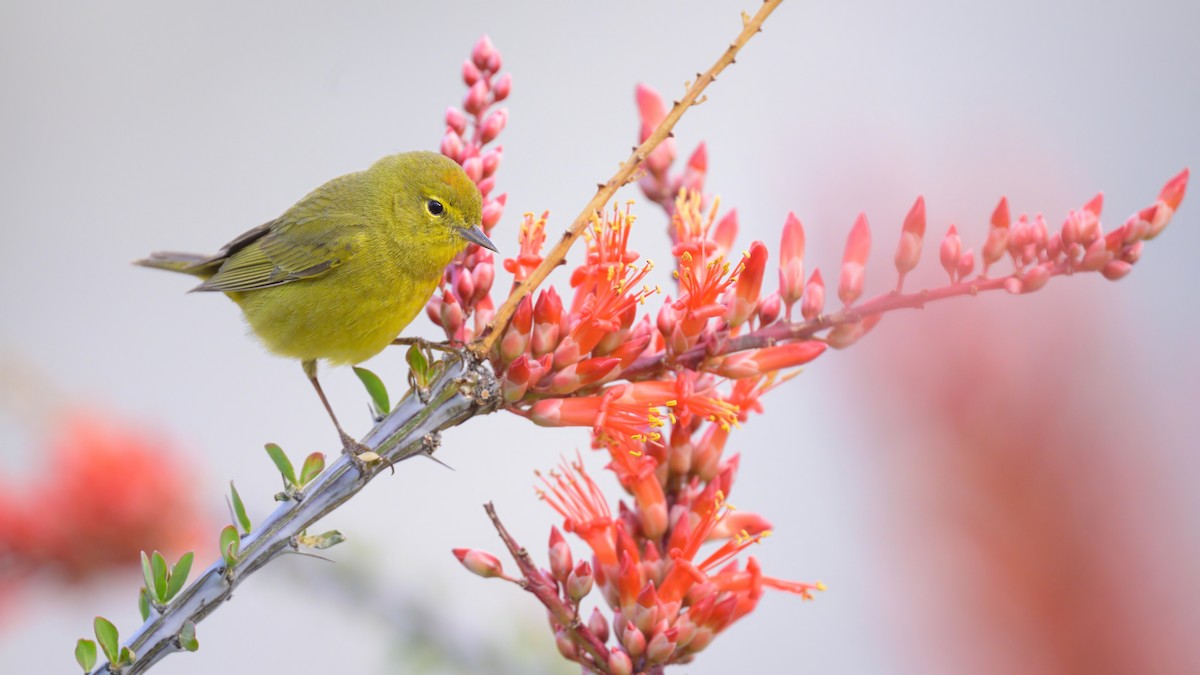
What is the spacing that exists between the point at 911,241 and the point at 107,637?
1.25m

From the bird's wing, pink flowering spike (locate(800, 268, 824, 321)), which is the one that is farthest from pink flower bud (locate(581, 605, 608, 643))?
the bird's wing

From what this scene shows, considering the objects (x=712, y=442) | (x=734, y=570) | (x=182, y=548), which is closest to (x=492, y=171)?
(x=712, y=442)

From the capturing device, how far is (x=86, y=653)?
1533mm

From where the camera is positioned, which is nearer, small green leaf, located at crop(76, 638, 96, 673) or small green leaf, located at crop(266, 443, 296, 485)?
small green leaf, located at crop(76, 638, 96, 673)

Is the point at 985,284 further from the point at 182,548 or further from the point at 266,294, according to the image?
the point at 182,548

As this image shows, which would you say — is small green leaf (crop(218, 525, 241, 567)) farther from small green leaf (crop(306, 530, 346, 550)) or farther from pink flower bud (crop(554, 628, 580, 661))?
pink flower bud (crop(554, 628, 580, 661))

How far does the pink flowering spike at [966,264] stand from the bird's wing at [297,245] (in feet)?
5.35

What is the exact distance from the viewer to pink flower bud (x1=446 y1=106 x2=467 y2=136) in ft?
6.56

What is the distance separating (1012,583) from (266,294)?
194cm

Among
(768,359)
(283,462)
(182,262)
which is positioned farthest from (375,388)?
(182,262)

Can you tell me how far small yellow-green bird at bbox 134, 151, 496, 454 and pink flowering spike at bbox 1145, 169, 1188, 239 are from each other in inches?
54.7

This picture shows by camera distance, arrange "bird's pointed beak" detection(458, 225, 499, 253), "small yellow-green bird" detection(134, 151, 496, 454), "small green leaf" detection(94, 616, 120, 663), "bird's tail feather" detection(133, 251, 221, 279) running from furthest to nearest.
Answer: "bird's tail feather" detection(133, 251, 221, 279) → "small yellow-green bird" detection(134, 151, 496, 454) → "bird's pointed beak" detection(458, 225, 499, 253) → "small green leaf" detection(94, 616, 120, 663)

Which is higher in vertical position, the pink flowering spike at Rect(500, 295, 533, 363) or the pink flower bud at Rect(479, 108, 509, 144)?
the pink flower bud at Rect(479, 108, 509, 144)

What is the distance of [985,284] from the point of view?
164 cm
